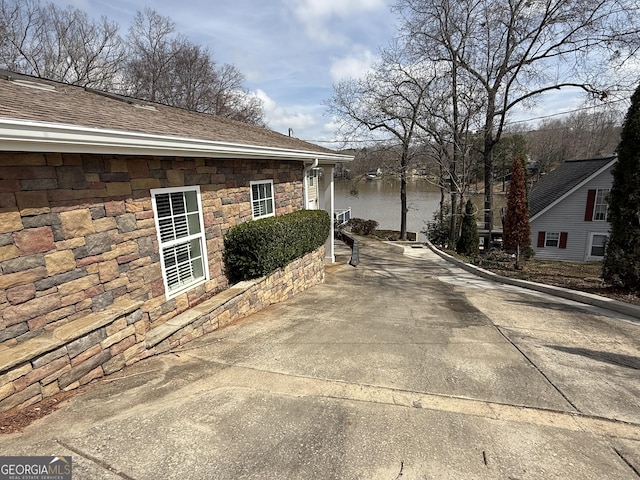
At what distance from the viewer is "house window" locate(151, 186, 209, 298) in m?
4.33

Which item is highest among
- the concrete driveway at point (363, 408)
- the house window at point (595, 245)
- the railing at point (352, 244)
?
the concrete driveway at point (363, 408)

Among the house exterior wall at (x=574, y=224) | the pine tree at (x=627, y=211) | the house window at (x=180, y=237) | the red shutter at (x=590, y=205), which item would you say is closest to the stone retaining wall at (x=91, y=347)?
the house window at (x=180, y=237)

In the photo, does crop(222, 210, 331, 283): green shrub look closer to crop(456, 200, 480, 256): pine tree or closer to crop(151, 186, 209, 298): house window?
crop(151, 186, 209, 298): house window

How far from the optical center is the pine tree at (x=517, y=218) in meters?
14.8

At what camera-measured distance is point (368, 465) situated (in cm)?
210

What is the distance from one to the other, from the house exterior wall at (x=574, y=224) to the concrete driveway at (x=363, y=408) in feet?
53.2

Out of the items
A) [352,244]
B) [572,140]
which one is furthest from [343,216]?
[572,140]

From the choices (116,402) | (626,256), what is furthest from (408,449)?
(626,256)

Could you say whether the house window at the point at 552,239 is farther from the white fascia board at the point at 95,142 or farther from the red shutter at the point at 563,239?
the white fascia board at the point at 95,142

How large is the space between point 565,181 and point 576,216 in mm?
2686

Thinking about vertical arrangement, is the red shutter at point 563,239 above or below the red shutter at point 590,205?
Answer: below

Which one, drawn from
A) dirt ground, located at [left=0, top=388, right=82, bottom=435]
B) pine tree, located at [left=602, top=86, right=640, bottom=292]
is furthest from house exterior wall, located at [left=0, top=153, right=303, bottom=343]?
pine tree, located at [left=602, top=86, right=640, bottom=292]

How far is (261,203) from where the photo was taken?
690 cm

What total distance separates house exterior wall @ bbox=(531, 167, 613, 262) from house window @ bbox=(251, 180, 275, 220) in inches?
714
